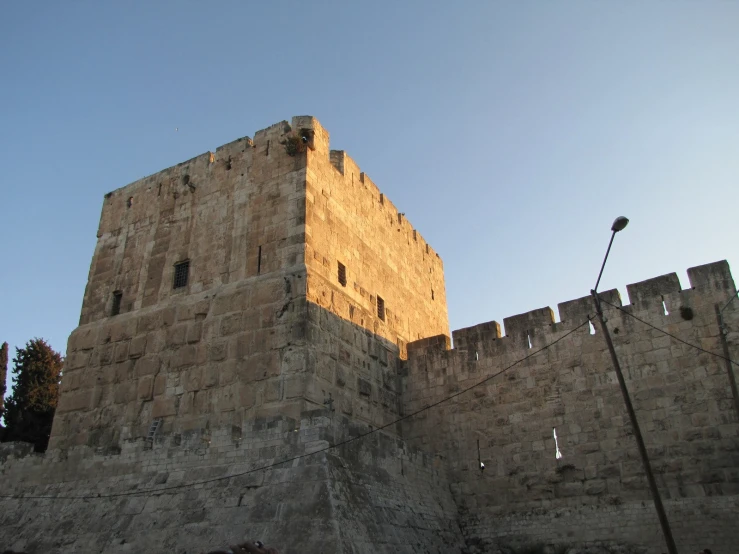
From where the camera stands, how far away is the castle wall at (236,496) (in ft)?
31.4

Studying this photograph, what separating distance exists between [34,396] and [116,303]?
29.2 feet

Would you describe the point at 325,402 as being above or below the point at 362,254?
below

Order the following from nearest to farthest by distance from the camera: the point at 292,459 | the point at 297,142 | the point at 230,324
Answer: the point at 292,459 < the point at 230,324 < the point at 297,142

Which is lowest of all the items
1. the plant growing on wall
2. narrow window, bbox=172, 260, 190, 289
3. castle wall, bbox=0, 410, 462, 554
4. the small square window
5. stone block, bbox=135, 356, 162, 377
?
castle wall, bbox=0, 410, 462, 554

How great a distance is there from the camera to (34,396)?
71.4 ft

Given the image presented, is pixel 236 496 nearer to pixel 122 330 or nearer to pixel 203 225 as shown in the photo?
pixel 122 330

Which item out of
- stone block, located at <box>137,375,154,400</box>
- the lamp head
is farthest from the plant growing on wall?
the lamp head

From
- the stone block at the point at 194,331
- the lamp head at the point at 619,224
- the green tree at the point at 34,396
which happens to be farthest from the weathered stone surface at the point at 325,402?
the green tree at the point at 34,396

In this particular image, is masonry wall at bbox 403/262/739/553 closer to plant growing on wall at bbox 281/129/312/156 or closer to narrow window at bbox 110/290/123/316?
plant growing on wall at bbox 281/129/312/156

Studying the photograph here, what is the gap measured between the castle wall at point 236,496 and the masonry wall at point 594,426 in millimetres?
1510

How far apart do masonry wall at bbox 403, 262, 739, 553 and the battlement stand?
24 millimetres

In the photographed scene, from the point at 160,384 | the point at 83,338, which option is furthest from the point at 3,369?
the point at 160,384

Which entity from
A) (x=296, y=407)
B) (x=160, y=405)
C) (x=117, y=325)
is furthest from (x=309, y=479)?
(x=117, y=325)

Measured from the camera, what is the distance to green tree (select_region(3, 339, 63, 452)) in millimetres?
20828
